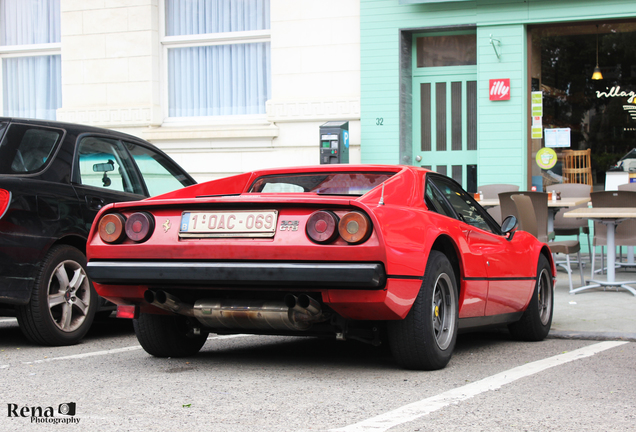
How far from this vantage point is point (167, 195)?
16.7 feet

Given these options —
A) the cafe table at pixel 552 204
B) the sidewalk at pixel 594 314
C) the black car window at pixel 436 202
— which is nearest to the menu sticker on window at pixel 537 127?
the cafe table at pixel 552 204

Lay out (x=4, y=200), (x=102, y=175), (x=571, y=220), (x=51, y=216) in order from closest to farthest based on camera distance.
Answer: (x=4, y=200), (x=51, y=216), (x=102, y=175), (x=571, y=220)

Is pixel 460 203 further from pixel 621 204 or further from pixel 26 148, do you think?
pixel 621 204

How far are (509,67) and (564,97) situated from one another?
1022 mm

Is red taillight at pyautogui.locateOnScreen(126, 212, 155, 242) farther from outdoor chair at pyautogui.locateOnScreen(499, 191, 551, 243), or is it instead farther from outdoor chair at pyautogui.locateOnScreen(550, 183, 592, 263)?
outdoor chair at pyautogui.locateOnScreen(550, 183, 592, 263)

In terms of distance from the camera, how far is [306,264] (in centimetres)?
416

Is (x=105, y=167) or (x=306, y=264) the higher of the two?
(x=105, y=167)

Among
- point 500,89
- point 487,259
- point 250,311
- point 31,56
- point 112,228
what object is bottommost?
point 250,311

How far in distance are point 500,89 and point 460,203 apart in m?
7.48

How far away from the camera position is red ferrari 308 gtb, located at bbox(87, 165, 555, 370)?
4172 mm

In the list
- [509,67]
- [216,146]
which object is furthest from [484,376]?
[216,146]

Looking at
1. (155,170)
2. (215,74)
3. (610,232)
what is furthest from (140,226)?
(215,74)

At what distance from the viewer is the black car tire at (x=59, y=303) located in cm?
557

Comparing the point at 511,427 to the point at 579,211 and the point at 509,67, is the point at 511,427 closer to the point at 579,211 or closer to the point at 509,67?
the point at 579,211
